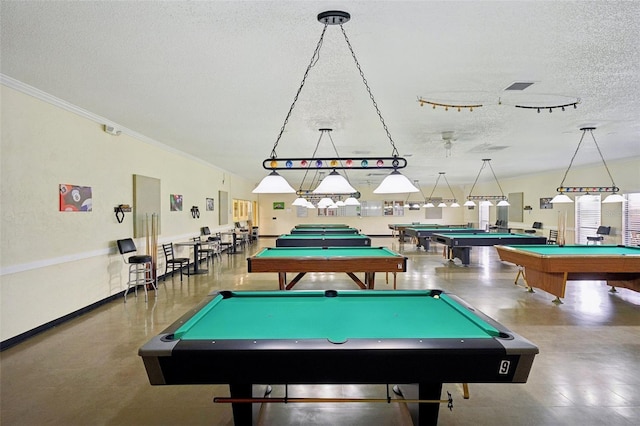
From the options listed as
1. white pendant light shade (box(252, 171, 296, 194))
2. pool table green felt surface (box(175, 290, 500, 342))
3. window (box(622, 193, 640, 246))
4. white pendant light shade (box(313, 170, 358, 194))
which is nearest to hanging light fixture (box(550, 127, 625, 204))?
window (box(622, 193, 640, 246))

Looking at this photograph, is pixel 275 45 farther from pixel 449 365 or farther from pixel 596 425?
pixel 596 425

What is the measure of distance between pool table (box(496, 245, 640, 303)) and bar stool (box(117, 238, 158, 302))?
19.3 feet

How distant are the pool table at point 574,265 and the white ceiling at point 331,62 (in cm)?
190

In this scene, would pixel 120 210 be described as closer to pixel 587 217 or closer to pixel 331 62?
pixel 331 62

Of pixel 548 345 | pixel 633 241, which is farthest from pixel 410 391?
pixel 633 241

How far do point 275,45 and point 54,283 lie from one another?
Result: 12.4ft

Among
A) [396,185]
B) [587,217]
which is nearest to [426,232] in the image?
[587,217]

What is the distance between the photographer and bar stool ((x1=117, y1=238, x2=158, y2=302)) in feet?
17.1

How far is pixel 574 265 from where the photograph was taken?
482 centimetres

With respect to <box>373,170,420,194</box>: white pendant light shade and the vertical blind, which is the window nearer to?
the vertical blind

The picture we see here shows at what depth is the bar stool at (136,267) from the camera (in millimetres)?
5203

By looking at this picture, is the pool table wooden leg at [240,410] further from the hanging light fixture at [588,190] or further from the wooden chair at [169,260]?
the hanging light fixture at [588,190]

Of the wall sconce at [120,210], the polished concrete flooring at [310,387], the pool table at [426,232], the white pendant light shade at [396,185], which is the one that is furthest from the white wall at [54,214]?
the pool table at [426,232]

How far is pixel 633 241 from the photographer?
8000 millimetres
